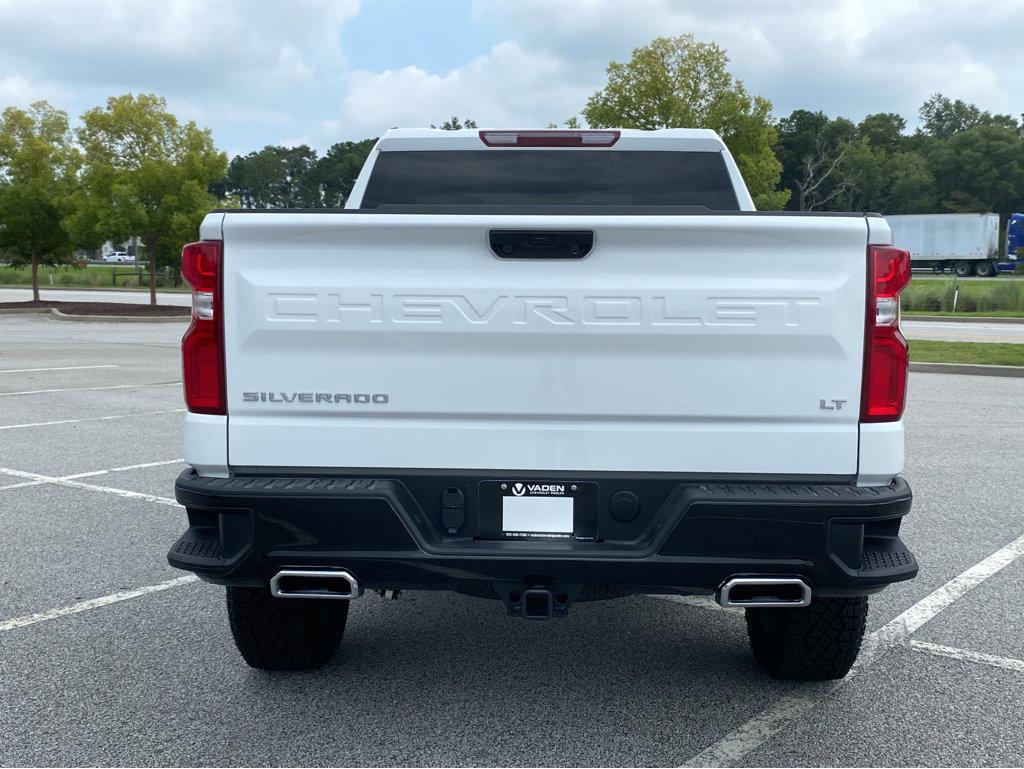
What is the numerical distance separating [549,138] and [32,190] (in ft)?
100

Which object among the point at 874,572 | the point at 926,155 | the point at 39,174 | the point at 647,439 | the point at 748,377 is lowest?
the point at 874,572

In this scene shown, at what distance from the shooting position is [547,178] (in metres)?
4.86

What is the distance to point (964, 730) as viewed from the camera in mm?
3277

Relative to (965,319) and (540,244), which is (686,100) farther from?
(540,244)

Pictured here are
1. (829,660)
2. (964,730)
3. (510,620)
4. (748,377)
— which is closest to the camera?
(748,377)

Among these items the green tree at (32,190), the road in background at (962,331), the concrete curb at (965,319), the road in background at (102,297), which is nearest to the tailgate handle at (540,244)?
the road in background at (962,331)

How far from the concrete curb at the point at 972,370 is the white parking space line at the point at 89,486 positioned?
12.1 metres

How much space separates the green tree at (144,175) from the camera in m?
26.9

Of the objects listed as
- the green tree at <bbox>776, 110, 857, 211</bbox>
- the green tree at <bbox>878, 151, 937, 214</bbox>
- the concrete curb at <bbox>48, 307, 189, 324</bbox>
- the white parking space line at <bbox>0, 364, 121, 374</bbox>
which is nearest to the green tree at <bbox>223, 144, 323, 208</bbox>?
the green tree at <bbox>776, 110, 857, 211</bbox>

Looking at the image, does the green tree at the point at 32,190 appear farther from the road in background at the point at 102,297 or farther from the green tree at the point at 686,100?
the green tree at the point at 686,100

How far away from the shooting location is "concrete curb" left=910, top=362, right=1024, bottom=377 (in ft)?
49.0

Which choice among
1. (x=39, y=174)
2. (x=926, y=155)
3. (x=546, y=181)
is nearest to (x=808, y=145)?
(x=926, y=155)

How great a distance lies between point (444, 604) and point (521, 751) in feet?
5.12

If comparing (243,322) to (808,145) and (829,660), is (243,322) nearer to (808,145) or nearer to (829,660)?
(829,660)
